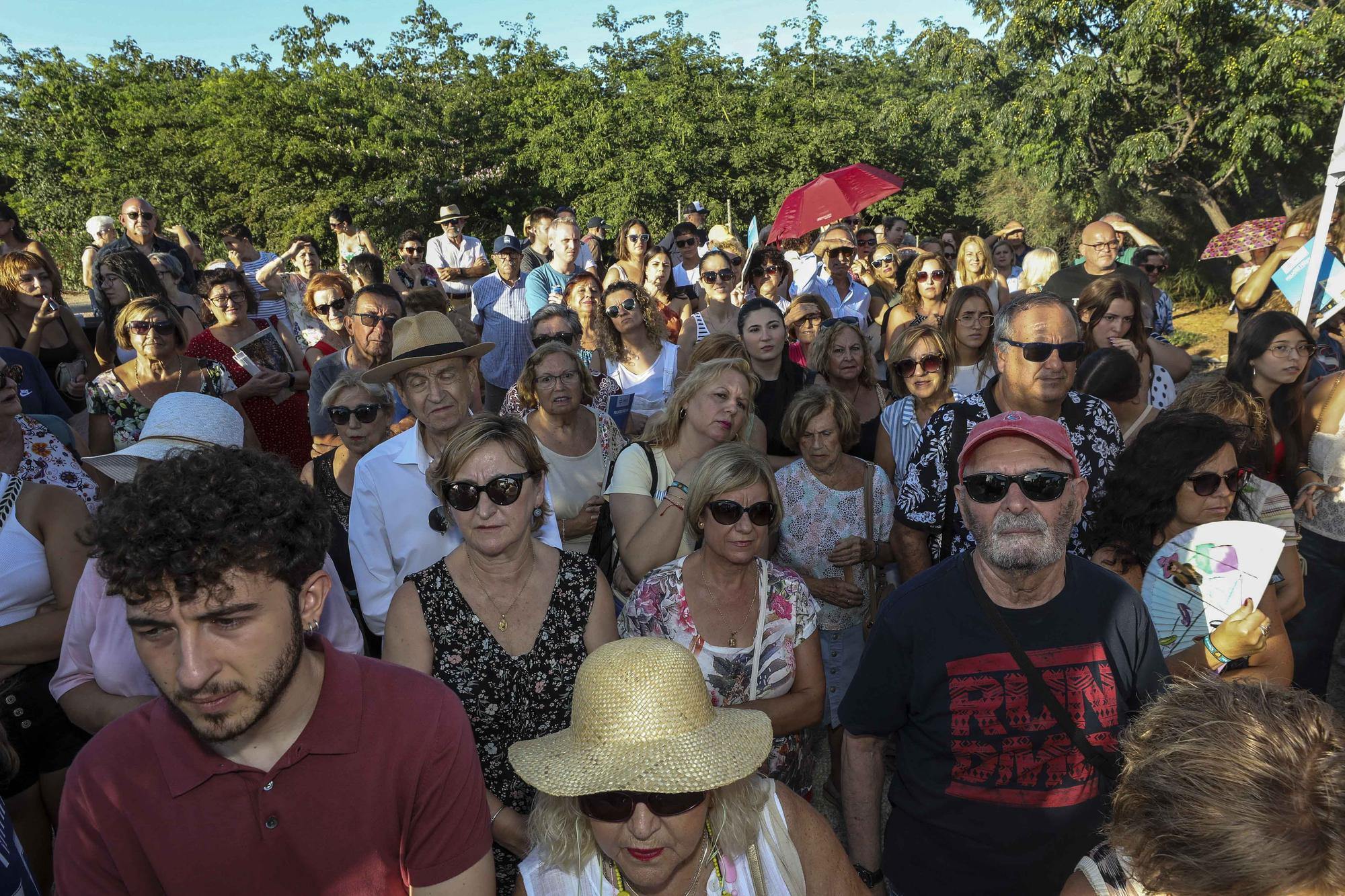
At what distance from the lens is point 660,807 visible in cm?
194

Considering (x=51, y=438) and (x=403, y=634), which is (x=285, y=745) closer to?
(x=403, y=634)

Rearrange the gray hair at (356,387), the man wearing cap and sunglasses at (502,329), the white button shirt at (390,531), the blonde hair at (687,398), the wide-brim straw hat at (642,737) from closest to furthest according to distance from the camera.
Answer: the wide-brim straw hat at (642,737) → the white button shirt at (390,531) → the blonde hair at (687,398) → the gray hair at (356,387) → the man wearing cap and sunglasses at (502,329)

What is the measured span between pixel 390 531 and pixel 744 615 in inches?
53.5

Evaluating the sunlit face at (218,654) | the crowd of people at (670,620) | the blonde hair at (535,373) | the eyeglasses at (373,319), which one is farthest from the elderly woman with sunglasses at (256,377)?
the sunlit face at (218,654)

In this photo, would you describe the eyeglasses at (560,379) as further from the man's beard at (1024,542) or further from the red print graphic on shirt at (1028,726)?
the red print graphic on shirt at (1028,726)

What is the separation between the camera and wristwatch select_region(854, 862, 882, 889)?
8.37 feet

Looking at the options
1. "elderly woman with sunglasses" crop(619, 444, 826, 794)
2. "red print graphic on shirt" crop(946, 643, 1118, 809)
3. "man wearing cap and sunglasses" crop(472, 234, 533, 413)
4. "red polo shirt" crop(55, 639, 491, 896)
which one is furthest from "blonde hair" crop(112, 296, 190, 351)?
"red print graphic on shirt" crop(946, 643, 1118, 809)

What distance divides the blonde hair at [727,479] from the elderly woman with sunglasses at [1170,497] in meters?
1.10

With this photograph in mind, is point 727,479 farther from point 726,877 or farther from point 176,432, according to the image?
point 176,432

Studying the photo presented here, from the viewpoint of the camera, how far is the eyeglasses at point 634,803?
194cm

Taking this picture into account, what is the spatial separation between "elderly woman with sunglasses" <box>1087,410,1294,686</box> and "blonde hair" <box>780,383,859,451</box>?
1294 mm

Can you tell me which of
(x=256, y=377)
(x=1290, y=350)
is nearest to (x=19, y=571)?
(x=256, y=377)

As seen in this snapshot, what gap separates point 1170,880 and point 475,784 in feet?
4.35

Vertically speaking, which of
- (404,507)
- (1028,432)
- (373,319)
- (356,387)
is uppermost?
(373,319)
